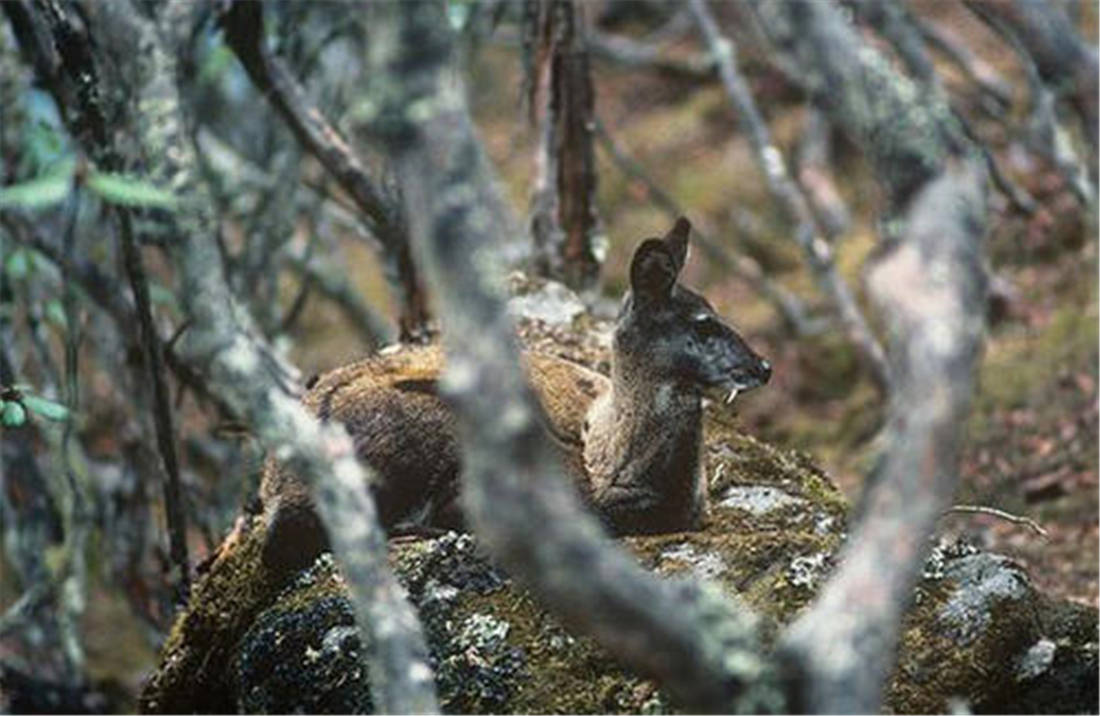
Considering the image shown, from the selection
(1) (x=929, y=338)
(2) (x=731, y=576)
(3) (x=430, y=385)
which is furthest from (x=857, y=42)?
(3) (x=430, y=385)

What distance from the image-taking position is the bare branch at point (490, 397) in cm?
304

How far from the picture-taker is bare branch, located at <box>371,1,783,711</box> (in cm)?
304

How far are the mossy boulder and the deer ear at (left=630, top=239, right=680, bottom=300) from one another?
72 centimetres

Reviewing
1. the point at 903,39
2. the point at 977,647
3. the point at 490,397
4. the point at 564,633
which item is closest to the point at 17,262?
the point at 564,633

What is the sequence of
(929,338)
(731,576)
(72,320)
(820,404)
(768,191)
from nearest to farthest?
1. (929,338)
2. (731,576)
3. (72,320)
4. (820,404)
5. (768,191)

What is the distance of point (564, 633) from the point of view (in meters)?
4.92

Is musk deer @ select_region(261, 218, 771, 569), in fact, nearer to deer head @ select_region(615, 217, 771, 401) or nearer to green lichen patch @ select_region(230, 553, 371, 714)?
deer head @ select_region(615, 217, 771, 401)

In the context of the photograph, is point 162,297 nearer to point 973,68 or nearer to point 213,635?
point 213,635

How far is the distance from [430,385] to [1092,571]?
146 inches

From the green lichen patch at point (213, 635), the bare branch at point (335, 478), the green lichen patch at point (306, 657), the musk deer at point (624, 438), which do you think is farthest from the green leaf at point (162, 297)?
the bare branch at point (335, 478)

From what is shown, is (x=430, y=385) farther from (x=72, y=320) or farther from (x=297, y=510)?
(x=72, y=320)

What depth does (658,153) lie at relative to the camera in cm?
1692

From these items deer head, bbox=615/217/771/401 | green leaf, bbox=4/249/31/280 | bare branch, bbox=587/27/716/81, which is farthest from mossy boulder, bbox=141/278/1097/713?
bare branch, bbox=587/27/716/81

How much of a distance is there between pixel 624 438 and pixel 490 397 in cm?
246
